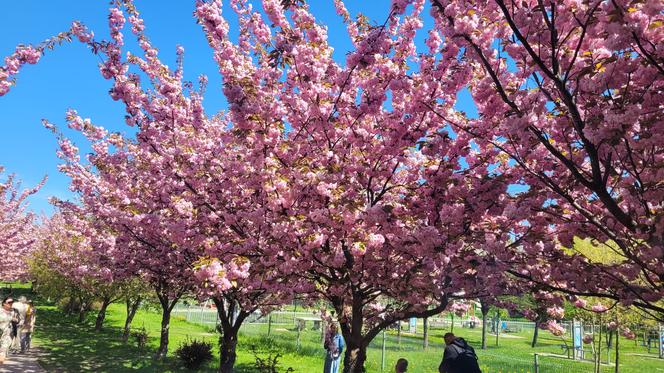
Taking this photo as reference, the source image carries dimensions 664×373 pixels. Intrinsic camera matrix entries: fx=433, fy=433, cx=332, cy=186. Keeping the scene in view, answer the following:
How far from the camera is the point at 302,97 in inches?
255

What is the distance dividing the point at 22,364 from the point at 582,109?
44.5ft

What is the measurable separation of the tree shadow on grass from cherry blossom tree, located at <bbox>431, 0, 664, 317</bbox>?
10596 mm

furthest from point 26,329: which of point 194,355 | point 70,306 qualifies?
point 70,306

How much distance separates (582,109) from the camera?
487 cm

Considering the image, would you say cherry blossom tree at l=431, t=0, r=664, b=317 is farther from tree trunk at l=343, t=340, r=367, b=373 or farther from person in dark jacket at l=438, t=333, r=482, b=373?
tree trunk at l=343, t=340, r=367, b=373

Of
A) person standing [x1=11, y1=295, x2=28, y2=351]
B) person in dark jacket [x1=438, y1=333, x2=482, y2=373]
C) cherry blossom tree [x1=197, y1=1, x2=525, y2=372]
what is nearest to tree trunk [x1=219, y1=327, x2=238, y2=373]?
cherry blossom tree [x1=197, y1=1, x2=525, y2=372]

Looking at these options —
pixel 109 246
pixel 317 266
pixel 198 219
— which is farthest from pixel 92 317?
pixel 317 266

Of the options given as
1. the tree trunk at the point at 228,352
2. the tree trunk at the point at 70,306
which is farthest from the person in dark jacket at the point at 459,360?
the tree trunk at the point at 70,306

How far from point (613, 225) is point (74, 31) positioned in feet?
27.0

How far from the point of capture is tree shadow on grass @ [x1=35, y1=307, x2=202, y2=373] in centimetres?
1177

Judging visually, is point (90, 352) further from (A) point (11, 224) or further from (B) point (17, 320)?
(A) point (11, 224)

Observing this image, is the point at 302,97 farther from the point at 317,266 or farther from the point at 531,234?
the point at 531,234

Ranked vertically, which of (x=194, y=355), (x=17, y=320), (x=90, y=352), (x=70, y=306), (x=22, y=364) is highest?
(x=17, y=320)

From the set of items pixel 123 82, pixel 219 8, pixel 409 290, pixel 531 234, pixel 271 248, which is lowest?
pixel 409 290
